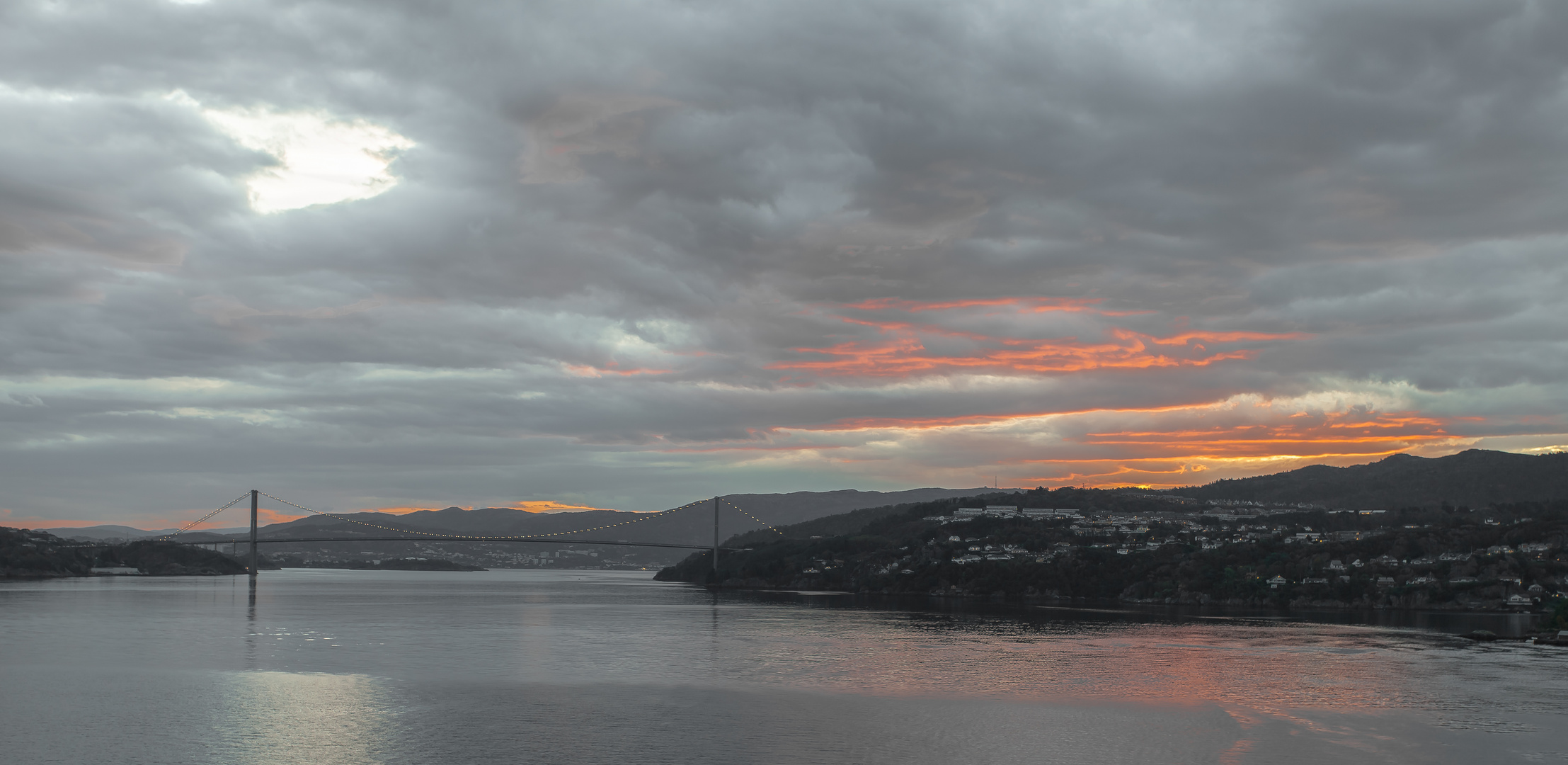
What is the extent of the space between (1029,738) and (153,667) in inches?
1431

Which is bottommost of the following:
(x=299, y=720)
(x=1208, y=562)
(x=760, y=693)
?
(x=1208, y=562)

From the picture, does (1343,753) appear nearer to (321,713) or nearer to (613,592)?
(321,713)

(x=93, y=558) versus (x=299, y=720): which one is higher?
(x=299, y=720)

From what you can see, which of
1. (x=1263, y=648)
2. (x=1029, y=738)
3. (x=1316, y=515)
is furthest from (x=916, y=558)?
(x=1029, y=738)

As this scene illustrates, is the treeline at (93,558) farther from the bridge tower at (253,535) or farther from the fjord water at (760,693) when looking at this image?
the fjord water at (760,693)

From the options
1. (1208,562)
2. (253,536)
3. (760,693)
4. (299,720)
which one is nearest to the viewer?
(299,720)

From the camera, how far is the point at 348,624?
7012cm

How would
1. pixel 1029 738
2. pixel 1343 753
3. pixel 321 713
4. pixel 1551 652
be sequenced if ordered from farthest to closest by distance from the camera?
pixel 1551 652, pixel 321 713, pixel 1029 738, pixel 1343 753

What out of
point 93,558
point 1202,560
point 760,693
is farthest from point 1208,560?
point 93,558

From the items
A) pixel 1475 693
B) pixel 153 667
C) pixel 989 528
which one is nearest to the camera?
pixel 1475 693

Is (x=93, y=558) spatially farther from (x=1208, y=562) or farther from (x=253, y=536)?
(x=1208, y=562)

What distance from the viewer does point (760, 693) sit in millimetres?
38094

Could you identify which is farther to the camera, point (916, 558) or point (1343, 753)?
point (916, 558)

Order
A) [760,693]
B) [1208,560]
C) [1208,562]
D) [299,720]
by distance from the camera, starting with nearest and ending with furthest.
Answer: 1. [299,720]
2. [760,693]
3. [1208,562]
4. [1208,560]
